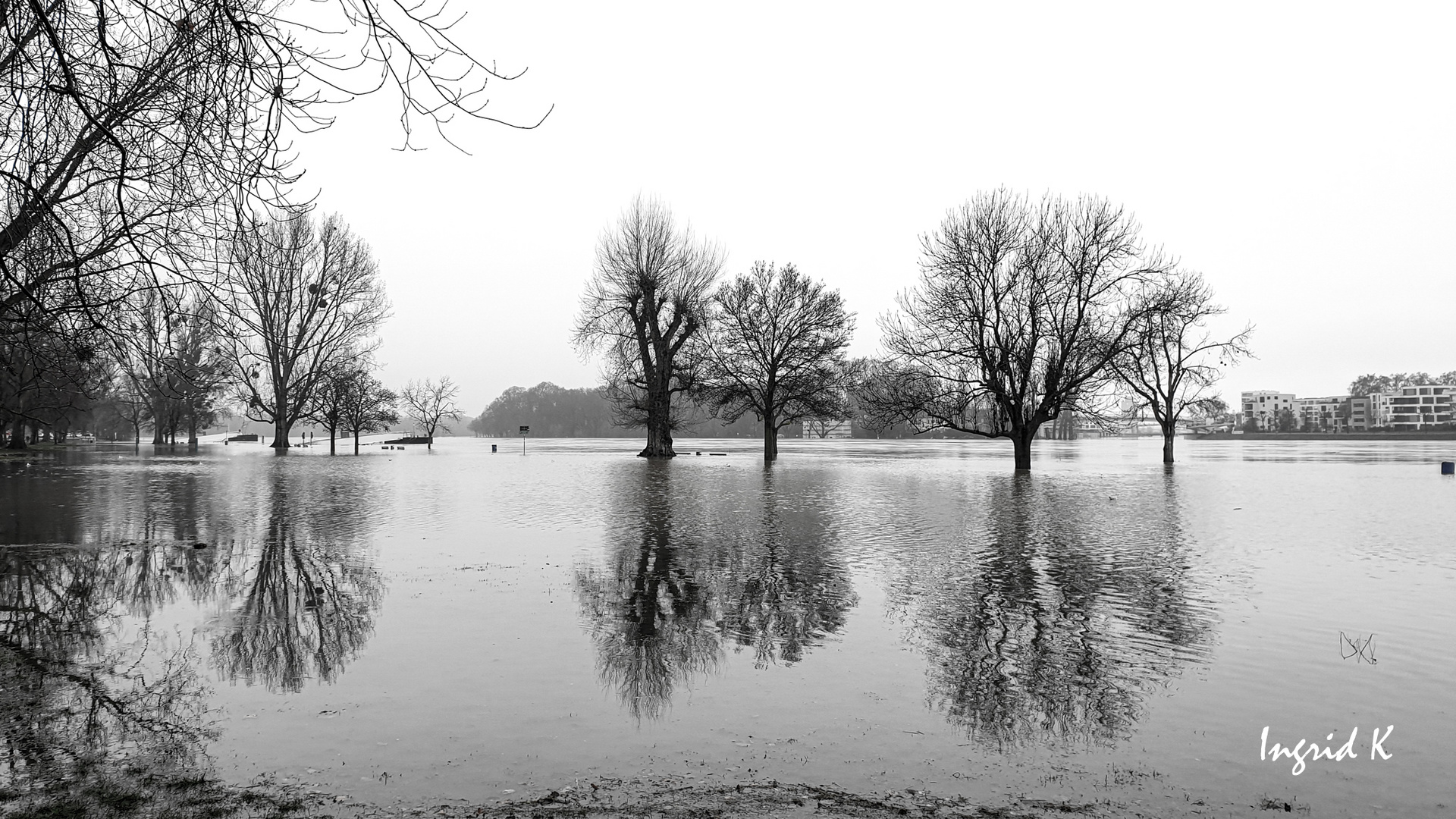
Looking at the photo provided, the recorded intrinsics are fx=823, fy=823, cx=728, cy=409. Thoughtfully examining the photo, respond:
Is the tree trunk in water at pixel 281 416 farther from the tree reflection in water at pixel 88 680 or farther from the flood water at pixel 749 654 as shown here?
the tree reflection in water at pixel 88 680

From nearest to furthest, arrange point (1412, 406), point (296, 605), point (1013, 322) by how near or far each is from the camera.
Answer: point (296, 605) → point (1013, 322) → point (1412, 406)

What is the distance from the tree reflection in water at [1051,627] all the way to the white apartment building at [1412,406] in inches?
8522

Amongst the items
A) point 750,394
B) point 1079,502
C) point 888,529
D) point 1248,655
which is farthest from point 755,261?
point 1248,655

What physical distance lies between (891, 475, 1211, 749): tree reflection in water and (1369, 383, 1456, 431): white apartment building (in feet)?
710

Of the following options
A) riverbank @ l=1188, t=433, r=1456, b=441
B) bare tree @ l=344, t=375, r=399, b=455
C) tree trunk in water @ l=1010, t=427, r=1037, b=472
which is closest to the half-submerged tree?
tree trunk in water @ l=1010, t=427, r=1037, b=472

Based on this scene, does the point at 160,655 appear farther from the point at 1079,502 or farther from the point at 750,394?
the point at 750,394

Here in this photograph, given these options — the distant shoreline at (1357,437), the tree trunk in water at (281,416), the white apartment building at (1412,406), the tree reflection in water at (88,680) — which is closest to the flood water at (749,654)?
the tree reflection in water at (88,680)

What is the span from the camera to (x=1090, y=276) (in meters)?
33.4

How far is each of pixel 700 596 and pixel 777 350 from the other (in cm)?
3739

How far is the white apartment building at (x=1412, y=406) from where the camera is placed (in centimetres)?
18125

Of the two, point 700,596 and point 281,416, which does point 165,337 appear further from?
point 281,416

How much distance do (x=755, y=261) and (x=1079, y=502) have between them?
1188 inches

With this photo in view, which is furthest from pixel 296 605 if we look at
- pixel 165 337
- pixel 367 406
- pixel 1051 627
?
pixel 367 406

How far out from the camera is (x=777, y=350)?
4594 cm
